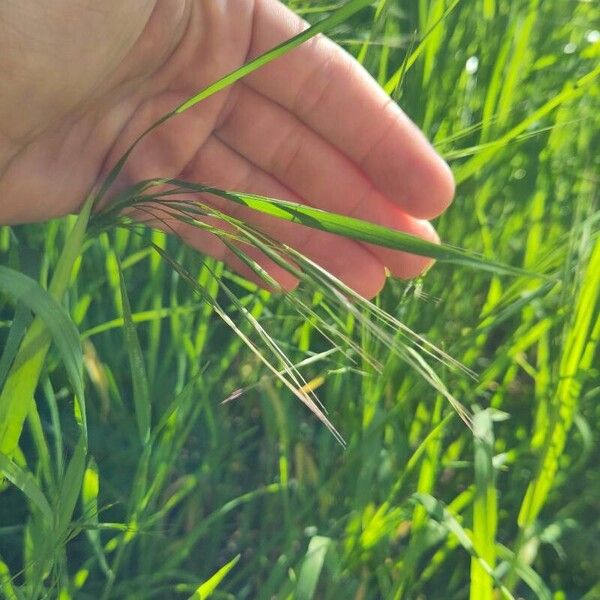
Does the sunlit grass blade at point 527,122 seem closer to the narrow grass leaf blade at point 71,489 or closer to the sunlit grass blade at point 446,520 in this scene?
the sunlit grass blade at point 446,520

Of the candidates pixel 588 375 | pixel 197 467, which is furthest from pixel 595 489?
pixel 197 467

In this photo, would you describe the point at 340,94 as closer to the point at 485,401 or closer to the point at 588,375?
the point at 588,375

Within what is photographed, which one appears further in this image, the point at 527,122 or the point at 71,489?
the point at 527,122

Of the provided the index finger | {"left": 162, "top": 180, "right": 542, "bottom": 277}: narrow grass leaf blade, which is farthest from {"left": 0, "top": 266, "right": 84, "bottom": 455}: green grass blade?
the index finger

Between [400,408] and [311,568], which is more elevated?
[400,408]

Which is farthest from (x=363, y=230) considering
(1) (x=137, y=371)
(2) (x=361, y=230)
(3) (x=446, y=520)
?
(3) (x=446, y=520)

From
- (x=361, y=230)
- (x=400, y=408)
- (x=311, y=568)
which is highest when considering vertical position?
(x=361, y=230)

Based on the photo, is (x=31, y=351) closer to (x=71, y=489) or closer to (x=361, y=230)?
(x=71, y=489)
